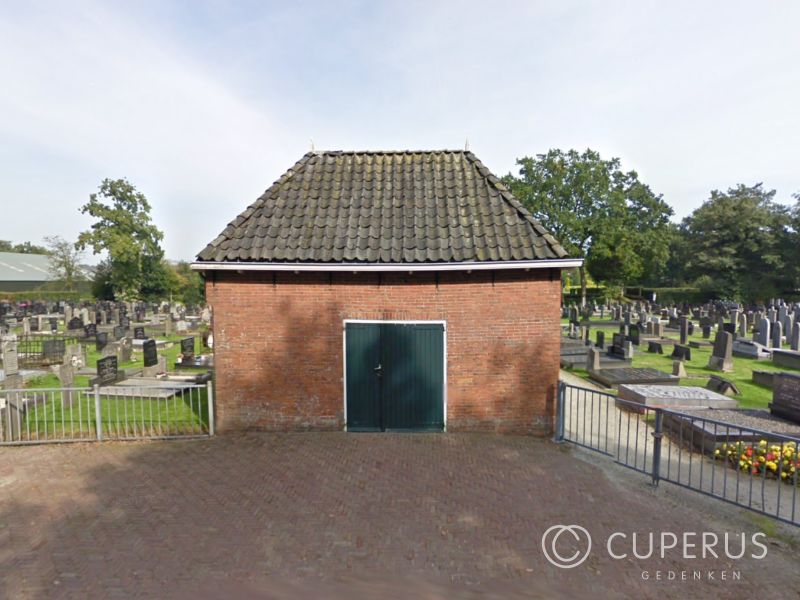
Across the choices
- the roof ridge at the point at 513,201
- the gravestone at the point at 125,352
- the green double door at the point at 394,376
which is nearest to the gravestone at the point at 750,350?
the roof ridge at the point at 513,201

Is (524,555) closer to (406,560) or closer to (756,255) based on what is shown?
(406,560)

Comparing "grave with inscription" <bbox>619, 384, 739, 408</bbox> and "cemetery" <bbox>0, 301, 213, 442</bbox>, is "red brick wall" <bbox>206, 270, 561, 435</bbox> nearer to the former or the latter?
"cemetery" <bbox>0, 301, 213, 442</bbox>

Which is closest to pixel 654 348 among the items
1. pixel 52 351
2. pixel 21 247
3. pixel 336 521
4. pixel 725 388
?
pixel 725 388

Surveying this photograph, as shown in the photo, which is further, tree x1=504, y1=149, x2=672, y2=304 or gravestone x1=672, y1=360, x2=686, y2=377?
tree x1=504, y1=149, x2=672, y2=304

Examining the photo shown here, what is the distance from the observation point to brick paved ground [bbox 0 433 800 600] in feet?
12.3

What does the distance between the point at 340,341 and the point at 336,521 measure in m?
→ 3.24

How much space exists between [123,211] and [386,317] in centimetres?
Result: 4708

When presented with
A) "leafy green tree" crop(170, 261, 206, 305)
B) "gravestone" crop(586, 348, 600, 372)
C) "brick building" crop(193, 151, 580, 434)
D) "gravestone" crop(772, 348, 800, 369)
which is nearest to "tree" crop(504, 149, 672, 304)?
"gravestone" crop(772, 348, 800, 369)

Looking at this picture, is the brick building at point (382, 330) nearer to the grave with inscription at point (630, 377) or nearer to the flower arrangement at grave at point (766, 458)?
the flower arrangement at grave at point (766, 458)

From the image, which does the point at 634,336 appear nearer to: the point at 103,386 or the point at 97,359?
the point at 103,386

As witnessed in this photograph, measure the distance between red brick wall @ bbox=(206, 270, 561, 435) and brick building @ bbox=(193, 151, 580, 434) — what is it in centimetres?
2

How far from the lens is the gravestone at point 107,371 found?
10.7 metres

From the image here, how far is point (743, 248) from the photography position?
41.2 meters

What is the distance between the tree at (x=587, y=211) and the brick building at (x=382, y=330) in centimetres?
3585
